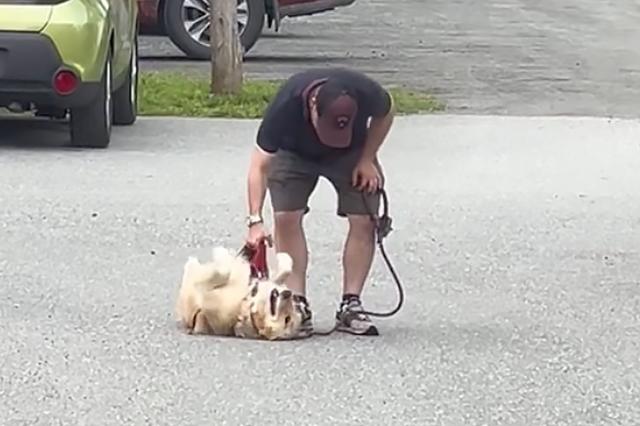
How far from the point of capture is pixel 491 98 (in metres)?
15.5

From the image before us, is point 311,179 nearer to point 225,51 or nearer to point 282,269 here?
point 282,269

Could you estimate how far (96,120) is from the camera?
465 inches

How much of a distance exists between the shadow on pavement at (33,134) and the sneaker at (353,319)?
5.38 meters

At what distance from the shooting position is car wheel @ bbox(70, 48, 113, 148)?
38.4 feet

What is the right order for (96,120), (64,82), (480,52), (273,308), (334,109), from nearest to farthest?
(334,109) < (273,308) < (64,82) < (96,120) < (480,52)

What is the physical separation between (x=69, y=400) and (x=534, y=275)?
2965 mm

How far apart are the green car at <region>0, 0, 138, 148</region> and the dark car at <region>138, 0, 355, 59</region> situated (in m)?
5.65

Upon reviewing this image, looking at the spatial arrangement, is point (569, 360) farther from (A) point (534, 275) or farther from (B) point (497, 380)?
(A) point (534, 275)

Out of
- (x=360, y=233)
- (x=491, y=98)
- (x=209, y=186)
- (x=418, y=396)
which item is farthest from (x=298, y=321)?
(x=491, y=98)

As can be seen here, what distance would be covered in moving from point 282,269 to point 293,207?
0.34 metres

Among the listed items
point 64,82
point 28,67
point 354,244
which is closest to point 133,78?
point 64,82

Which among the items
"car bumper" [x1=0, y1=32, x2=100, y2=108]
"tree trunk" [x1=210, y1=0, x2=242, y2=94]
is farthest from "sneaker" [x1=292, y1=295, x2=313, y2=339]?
"tree trunk" [x1=210, y1=0, x2=242, y2=94]

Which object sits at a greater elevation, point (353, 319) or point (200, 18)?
point (353, 319)

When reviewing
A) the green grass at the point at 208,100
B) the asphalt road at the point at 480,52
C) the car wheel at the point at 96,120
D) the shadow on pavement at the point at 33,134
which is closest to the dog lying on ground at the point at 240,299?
the car wheel at the point at 96,120
